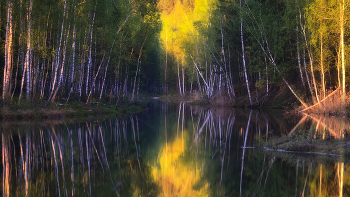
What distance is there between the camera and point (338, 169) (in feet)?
23.5

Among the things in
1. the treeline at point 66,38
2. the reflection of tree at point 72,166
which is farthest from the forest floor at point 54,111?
the reflection of tree at point 72,166

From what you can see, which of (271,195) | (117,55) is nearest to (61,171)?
(271,195)

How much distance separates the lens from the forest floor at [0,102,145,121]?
17994 millimetres

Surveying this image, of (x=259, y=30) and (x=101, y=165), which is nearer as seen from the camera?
(x=101, y=165)

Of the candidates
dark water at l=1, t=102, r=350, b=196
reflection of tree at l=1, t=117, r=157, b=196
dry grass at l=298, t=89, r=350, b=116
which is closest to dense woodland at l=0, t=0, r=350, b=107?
dry grass at l=298, t=89, r=350, b=116

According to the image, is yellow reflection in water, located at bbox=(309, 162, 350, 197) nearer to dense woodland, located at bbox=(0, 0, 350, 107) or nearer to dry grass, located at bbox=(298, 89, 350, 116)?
dense woodland, located at bbox=(0, 0, 350, 107)

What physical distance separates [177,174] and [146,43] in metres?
22.2

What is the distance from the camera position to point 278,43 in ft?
84.0

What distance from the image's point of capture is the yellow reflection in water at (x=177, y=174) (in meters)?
6.11

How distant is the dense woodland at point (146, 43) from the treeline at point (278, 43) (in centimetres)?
8

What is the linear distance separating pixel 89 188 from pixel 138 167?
1922 millimetres

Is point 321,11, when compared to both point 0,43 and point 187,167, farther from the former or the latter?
point 0,43

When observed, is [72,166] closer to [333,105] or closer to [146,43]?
[333,105]

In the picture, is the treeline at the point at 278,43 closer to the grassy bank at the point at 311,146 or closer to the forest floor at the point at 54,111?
the grassy bank at the point at 311,146
